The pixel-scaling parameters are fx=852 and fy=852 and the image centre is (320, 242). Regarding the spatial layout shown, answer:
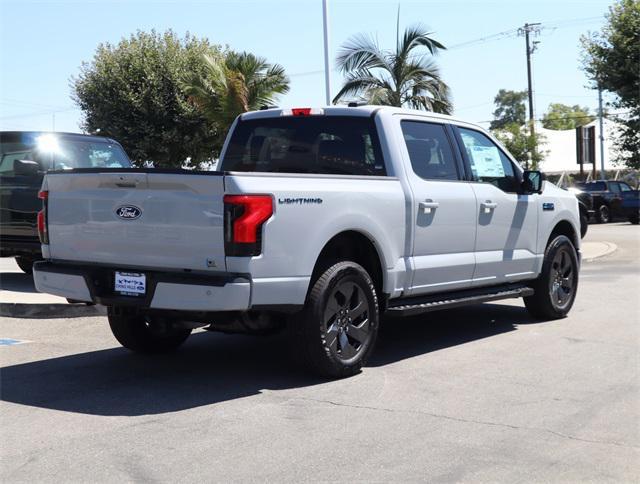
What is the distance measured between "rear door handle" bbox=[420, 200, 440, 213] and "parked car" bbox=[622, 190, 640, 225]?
89.0ft

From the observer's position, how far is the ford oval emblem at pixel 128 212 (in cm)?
594

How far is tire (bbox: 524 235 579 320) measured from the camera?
905 centimetres

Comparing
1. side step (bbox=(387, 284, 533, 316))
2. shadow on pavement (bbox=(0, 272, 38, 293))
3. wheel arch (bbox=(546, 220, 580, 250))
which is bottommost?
shadow on pavement (bbox=(0, 272, 38, 293))

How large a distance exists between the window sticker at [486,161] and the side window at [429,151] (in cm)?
42

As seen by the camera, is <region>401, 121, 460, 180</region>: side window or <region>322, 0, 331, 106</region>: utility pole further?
<region>322, 0, 331, 106</region>: utility pole

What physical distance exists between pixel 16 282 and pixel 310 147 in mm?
6515

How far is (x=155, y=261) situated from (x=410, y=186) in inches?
90.9

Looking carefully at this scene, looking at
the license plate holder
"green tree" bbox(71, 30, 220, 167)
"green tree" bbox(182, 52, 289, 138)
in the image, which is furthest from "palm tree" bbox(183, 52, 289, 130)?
the license plate holder

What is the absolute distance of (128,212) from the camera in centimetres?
598

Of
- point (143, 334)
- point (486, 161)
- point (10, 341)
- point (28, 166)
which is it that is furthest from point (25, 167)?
point (486, 161)

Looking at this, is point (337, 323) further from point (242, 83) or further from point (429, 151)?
point (242, 83)

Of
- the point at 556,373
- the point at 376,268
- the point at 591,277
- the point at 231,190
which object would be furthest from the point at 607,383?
the point at 591,277

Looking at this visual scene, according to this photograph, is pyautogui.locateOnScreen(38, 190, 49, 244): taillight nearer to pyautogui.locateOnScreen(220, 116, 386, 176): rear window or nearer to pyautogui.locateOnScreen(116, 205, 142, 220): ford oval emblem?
pyautogui.locateOnScreen(116, 205, 142, 220): ford oval emblem

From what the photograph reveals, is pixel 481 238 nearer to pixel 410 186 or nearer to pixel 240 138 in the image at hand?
pixel 410 186
